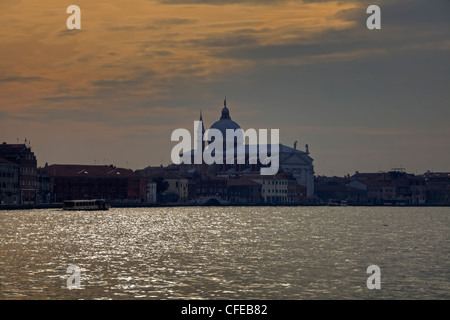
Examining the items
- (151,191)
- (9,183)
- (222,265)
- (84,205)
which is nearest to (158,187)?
(151,191)

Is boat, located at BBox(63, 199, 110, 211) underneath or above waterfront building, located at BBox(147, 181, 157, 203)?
underneath

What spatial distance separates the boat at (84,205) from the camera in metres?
125

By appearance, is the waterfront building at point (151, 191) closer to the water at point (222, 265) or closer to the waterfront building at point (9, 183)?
the waterfront building at point (9, 183)

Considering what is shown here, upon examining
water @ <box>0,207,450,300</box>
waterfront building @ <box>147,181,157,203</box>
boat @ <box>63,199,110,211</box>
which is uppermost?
waterfront building @ <box>147,181,157,203</box>

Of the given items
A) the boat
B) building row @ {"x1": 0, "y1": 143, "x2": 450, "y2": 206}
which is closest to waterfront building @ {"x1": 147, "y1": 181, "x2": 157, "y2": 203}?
building row @ {"x1": 0, "y1": 143, "x2": 450, "y2": 206}

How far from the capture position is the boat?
124875mm

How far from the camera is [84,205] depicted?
128m

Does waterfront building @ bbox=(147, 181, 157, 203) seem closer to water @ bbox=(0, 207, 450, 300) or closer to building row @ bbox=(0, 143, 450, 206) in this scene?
building row @ bbox=(0, 143, 450, 206)

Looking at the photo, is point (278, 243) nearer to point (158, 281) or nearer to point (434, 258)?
point (434, 258)

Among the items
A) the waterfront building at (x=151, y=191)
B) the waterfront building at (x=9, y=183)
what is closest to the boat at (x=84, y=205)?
the waterfront building at (x=9, y=183)

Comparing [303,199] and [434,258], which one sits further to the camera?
[303,199]

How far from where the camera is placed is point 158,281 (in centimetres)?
3209

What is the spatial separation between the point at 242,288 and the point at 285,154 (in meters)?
157
